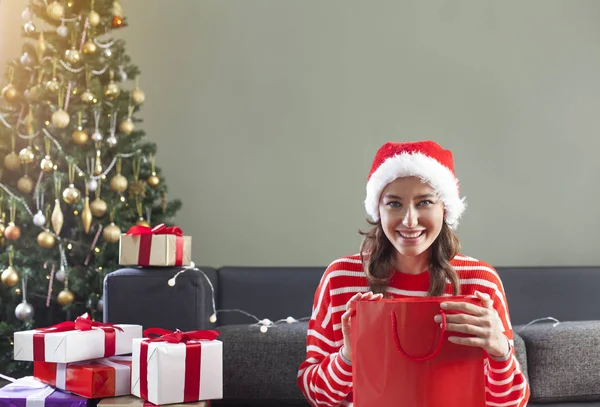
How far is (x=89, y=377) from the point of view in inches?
69.0

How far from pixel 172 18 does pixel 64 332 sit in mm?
2605

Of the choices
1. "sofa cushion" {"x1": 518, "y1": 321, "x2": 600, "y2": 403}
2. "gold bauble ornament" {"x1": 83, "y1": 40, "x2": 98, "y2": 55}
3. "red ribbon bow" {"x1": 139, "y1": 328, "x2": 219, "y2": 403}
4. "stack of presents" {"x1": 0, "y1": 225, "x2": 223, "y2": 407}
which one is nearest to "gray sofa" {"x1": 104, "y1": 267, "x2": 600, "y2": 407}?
"sofa cushion" {"x1": 518, "y1": 321, "x2": 600, "y2": 403}

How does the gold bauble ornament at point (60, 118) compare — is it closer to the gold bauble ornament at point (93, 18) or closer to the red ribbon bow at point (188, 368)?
the gold bauble ornament at point (93, 18)

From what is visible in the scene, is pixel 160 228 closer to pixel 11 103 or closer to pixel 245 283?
pixel 245 283

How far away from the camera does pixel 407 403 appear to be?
3.77 ft

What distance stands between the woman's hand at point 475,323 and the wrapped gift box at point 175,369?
0.81 metres

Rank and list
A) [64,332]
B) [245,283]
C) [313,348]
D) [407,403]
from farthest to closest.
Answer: [245,283] → [64,332] → [313,348] → [407,403]

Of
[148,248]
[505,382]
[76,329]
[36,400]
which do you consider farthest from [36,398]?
[505,382]

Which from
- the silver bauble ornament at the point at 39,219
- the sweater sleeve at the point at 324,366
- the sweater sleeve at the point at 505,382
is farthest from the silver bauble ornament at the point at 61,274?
the sweater sleeve at the point at 505,382

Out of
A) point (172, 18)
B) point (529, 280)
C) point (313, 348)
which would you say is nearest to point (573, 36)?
point (529, 280)

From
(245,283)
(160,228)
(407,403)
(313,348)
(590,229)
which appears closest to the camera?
(407,403)

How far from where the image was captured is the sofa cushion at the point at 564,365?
250 cm

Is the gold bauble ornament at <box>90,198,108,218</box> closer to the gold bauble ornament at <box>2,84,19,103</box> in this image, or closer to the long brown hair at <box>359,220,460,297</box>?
the gold bauble ornament at <box>2,84,19,103</box>

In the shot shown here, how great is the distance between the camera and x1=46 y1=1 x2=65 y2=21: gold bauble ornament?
129 inches
